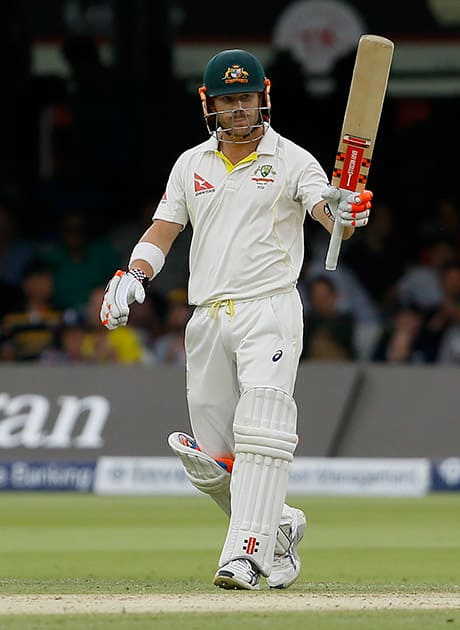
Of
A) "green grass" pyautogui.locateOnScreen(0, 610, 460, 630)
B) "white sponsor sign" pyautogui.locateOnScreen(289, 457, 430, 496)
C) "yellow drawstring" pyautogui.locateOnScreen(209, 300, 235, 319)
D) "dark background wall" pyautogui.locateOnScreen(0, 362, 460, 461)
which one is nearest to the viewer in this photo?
"green grass" pyautogui.locateOnScreen(0, 610, 460, 630)

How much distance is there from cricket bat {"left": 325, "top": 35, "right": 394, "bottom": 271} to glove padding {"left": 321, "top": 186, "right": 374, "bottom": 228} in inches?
2.7

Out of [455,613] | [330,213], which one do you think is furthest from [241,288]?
[455,613]

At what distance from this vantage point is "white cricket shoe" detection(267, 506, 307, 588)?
4.65m

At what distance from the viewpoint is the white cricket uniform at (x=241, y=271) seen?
15.1ft

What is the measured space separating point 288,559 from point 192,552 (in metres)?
1.42

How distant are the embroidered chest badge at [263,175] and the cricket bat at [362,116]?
223mm

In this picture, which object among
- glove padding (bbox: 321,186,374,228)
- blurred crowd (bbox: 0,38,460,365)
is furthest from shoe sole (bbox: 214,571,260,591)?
blurred crowd (bbox: 0,38,460,365)

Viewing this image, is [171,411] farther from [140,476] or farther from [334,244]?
[334,244]

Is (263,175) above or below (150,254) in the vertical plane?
above

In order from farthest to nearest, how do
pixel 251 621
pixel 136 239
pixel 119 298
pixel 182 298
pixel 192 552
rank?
pixel 136 239 < pixel 182 298 < pixel 192 552 < pixel 119 298 < pixel 251 621

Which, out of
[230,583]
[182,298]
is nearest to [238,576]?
[230,583]

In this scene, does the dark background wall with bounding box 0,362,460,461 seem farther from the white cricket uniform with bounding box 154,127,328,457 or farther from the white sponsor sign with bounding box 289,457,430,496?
the white cricket uniform with bounding box 154,127,328,457

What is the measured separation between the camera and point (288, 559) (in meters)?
4.71

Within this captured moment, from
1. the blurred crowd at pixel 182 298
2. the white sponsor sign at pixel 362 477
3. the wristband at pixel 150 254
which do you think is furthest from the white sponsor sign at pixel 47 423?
the wristband at pixel 150 254
